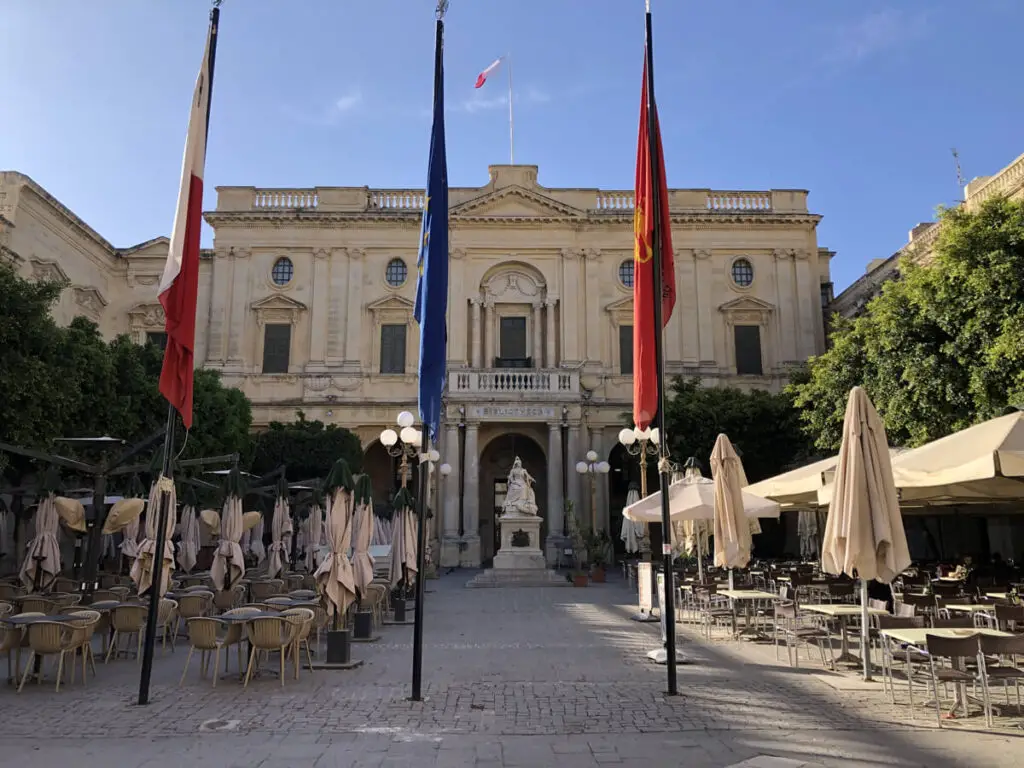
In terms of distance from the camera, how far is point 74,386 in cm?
1731

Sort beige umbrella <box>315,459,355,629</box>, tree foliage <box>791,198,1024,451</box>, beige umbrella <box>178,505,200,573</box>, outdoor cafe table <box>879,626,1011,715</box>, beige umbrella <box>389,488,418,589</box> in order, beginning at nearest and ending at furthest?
outdoor cafe table <box>879,626,1011,715</box> < beige umbrella <box>315,459,355,629</box> < beige umbrella <box>389,488,418,589</box> < tree foliage <box>791,198,1024,451</box> < beige umbrella <box>178,505,200,573</box>

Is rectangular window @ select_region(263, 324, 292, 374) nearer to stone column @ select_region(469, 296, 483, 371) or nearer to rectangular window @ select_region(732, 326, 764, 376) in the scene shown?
stone column @ select_region(469, 296, 483, 371)

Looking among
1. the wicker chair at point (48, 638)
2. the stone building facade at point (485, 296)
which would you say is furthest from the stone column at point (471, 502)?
the wicker chair at point (48, 638)

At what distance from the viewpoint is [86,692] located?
338 inches

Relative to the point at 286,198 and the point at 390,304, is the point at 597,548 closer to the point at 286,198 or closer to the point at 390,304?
the point at 390,304

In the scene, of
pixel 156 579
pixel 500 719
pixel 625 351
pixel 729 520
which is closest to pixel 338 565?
pixel 156 579

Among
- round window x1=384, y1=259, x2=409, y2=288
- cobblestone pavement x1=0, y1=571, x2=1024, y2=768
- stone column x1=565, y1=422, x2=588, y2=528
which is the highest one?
round window x1=384, y1=259, x2=409, y2=288

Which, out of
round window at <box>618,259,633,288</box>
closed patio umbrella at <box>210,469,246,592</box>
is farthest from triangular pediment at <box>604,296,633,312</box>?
closed patio umbrella at <box>210,469,246,592</box>

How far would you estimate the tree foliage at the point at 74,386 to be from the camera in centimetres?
1572

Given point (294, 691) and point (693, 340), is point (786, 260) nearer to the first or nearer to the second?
point (693, 340)

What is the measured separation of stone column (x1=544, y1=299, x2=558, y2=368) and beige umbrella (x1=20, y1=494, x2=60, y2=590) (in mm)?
22080

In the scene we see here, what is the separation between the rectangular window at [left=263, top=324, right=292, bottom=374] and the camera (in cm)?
3394

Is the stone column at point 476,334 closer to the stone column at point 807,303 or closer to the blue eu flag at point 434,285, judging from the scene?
the stone column at point 807,303

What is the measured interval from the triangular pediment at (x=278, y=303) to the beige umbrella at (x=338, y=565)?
2444cm
